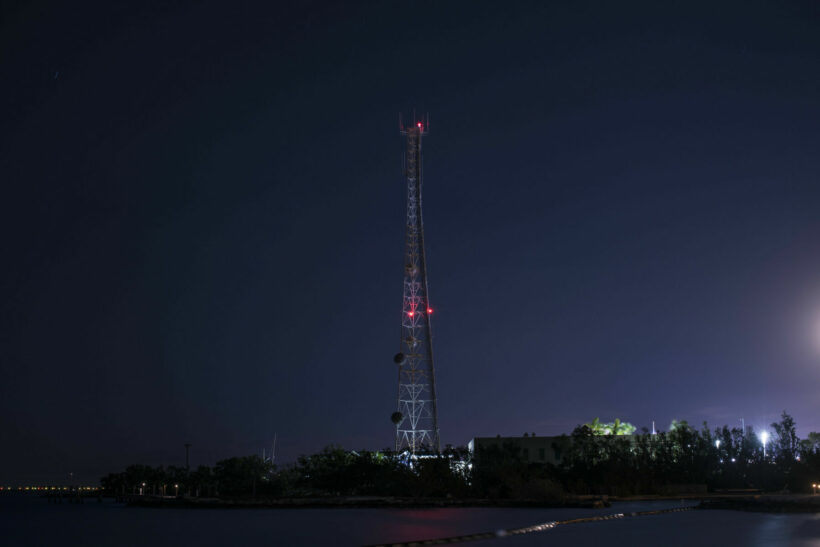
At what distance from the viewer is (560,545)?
28.7 metres

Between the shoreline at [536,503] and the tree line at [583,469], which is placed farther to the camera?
the tree line at [583,469]

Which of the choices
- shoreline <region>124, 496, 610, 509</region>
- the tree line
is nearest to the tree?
the tree line

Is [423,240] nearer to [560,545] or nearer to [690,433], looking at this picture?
[690,433]

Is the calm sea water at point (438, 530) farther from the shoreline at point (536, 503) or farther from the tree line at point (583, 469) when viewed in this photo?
the tree line at point (583, 469)

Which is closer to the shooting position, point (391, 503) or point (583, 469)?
point (391, 503)

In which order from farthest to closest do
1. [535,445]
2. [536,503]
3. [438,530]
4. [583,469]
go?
[535,445] → [583,469] → [536,503] → [438,530]

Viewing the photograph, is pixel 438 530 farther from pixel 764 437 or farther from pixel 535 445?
pixel 535 445

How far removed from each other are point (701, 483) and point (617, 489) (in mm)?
9868

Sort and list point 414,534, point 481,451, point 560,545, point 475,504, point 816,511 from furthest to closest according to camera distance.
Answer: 1. point 481,451
2. point 475,504
3. point 816,511
4. point 414,534
5. point 560,545

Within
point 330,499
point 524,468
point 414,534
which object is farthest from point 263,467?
point 414,534

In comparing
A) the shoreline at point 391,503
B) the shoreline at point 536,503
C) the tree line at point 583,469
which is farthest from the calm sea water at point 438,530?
the tree line at point 583,469

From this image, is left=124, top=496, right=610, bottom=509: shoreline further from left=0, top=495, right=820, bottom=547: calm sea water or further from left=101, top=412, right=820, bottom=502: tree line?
left=0, top=495, right=820, bottom=547: calm sea water

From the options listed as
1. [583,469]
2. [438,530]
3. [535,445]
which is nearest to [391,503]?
[583,469]

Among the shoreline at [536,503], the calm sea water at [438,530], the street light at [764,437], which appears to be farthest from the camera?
the street light at [764,437]
